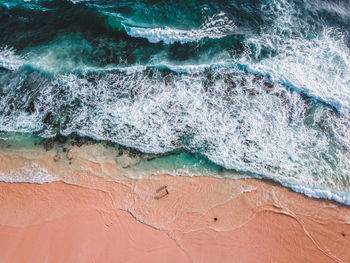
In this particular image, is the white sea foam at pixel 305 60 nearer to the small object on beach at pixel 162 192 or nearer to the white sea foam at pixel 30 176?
the small object on beach at pixel 162 192

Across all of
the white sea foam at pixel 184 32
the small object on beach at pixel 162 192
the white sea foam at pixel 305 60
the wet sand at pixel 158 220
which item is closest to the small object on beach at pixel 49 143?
the wet sand at pixel 158 220

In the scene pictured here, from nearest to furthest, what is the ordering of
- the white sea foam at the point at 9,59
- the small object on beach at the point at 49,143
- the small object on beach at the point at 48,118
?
the small object on beach at the point at 49,143 < the small object on beach at the point at 48,118 < the white sea foam at the point at 9,59

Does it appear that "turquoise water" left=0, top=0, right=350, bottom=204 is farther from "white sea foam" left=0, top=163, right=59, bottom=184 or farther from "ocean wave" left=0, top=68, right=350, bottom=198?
"white sea foam" left=0, top=163, right=59, bottom=184

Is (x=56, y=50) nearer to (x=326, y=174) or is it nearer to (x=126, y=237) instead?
(x=126, y=237)

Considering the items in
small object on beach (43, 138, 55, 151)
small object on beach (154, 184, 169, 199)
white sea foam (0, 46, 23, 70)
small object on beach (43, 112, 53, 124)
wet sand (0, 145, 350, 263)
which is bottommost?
wet sand (0, 145, 350, 263)

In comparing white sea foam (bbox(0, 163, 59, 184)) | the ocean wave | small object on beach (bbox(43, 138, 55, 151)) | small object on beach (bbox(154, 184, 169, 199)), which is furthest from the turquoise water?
white sea foam (bbox(0, 163, 59, 184))

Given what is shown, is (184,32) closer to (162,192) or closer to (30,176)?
(162,192)
